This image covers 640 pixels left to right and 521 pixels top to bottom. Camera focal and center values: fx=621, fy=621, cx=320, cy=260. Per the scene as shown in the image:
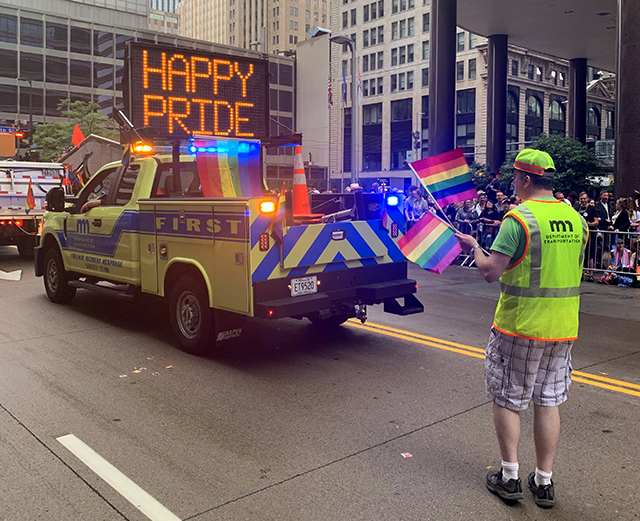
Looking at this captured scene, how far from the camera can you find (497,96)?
2898 cm

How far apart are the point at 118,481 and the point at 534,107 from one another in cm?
7369

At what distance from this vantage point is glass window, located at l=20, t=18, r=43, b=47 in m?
63.1

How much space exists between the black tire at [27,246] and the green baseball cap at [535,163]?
16082 millimetres

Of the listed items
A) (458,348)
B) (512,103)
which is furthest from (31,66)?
(458,348)

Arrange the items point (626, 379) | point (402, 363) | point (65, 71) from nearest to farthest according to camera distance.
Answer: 1. point (626, 379)
2. point (402, 363)
3. point (65, 71)

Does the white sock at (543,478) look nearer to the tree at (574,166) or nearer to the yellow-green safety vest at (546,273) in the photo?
the yellow-green safety vest at (546,273)

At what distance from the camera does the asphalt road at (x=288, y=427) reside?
11.8 ft

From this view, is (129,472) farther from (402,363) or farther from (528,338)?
(402,363)

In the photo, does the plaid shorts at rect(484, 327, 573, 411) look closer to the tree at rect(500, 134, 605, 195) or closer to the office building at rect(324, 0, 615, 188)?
the tree at rect(500, 134, 605, 195)

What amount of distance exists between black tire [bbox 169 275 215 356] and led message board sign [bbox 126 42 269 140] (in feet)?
7.96

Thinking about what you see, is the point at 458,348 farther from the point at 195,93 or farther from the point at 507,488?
the point at 195,93

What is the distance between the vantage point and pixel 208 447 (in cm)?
439

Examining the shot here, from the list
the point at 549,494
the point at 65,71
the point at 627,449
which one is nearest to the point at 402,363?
the point at 627,449

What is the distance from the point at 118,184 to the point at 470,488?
248 inches
